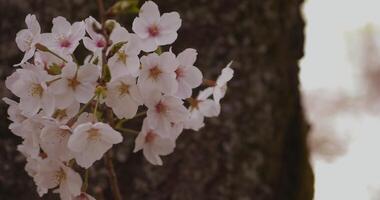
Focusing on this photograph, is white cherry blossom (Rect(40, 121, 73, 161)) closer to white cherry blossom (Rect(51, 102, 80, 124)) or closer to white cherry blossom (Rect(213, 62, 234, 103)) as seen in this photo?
white cherry blossom (Rect(51, 102, 80, 124))

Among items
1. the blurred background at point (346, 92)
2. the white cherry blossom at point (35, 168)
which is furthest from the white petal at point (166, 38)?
the blurred background at point (346, 92)

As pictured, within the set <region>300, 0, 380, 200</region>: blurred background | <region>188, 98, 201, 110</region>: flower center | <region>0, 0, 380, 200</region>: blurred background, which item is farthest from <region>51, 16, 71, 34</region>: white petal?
<region>300, 0, 380, 200</region>: blurred background

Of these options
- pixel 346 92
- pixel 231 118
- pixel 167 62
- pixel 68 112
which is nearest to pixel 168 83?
pixel 167 62

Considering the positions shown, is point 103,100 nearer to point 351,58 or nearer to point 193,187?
point 193,187

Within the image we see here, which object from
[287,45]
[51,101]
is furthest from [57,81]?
[287,45]

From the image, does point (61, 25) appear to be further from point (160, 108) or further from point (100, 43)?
point (160, 108)

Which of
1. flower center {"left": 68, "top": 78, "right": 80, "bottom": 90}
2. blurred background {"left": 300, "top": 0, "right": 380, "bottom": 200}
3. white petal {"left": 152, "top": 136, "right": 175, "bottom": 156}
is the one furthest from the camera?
blurred background {"left": 300, "top": 0, "right": 380, "bottom": 200}

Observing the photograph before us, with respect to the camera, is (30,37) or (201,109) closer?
(30,37)
